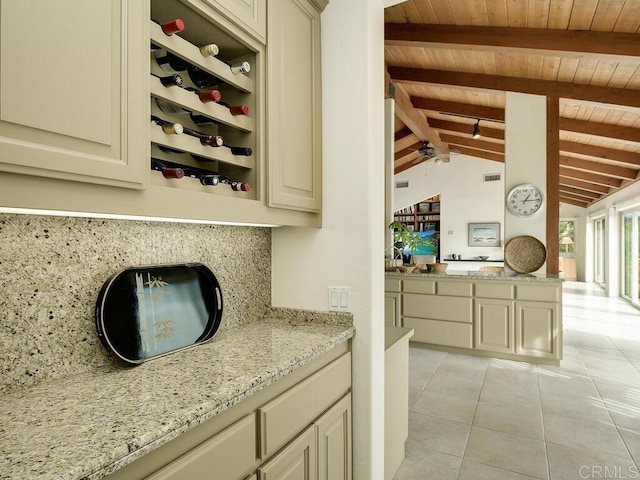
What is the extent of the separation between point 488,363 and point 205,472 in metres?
3.93

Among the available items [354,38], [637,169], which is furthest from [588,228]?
[354,38]

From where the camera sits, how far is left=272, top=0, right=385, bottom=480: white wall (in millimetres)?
1745

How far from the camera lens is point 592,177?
9.01 metres

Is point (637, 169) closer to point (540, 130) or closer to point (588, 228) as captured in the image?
point (540, 130)

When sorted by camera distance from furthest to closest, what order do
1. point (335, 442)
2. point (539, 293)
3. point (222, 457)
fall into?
point (539, 293)
point (335, 442)
point (222, 457)

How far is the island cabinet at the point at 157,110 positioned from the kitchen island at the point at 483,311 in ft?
10.4

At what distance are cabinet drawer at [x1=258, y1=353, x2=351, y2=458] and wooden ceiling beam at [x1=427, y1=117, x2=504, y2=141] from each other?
7894 millimetres

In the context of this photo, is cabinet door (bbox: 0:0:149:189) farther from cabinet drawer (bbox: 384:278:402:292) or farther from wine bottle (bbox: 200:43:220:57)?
cabinet drawer (bbox: 384:278:402:292)

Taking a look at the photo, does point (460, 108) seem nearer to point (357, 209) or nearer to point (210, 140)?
point (357, 209)

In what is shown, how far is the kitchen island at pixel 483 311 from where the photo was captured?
4070mm

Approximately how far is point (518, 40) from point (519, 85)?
1.27 meters

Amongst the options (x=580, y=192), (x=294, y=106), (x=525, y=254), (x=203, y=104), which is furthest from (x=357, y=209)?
(x=580, y=192)

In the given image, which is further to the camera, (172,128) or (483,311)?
(483,311)

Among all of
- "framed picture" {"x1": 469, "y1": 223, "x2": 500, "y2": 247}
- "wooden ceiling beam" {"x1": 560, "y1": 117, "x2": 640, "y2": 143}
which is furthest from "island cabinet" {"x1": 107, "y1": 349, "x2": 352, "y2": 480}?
"framed picture" {"x1": 469, "y1": 223, "x2": 500, "y2": 247}
